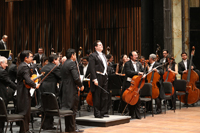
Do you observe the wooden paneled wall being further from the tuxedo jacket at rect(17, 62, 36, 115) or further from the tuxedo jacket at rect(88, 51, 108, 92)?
the tuxedo jacket at rect(17, 62, 36, 115)

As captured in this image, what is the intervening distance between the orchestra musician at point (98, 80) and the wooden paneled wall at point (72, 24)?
259 inches

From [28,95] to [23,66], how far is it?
1.40 feet

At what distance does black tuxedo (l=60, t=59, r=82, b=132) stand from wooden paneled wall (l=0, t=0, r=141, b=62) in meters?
7.37

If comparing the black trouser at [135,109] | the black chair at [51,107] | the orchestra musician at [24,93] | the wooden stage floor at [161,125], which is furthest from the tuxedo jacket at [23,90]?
the black trouser at [135,109]

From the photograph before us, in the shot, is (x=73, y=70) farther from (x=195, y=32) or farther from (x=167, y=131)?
(x=195, y=32)

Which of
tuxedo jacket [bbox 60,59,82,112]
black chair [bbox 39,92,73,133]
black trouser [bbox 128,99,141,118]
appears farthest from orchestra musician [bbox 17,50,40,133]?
black trouser [bbox 128,99,141,118]

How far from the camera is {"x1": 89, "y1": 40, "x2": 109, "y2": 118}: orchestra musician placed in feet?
19.4

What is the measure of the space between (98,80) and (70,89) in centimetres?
79

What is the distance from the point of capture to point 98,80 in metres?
5.96

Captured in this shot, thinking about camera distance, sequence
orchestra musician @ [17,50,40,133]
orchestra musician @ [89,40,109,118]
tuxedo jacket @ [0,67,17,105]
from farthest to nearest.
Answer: orchestra musician @ [89,40,109,118], tuxedo jacket @ [0,67,17,105], orchestra musician @ [17,50,40,133]

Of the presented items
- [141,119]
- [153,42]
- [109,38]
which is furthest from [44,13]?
[141,119]

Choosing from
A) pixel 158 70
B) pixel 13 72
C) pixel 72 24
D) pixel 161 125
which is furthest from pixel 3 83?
pixel 72 24

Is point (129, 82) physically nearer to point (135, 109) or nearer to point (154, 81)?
point (135, 109)

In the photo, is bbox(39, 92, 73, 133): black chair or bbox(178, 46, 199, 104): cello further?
bbox(178, 46, 199, 104): cello
